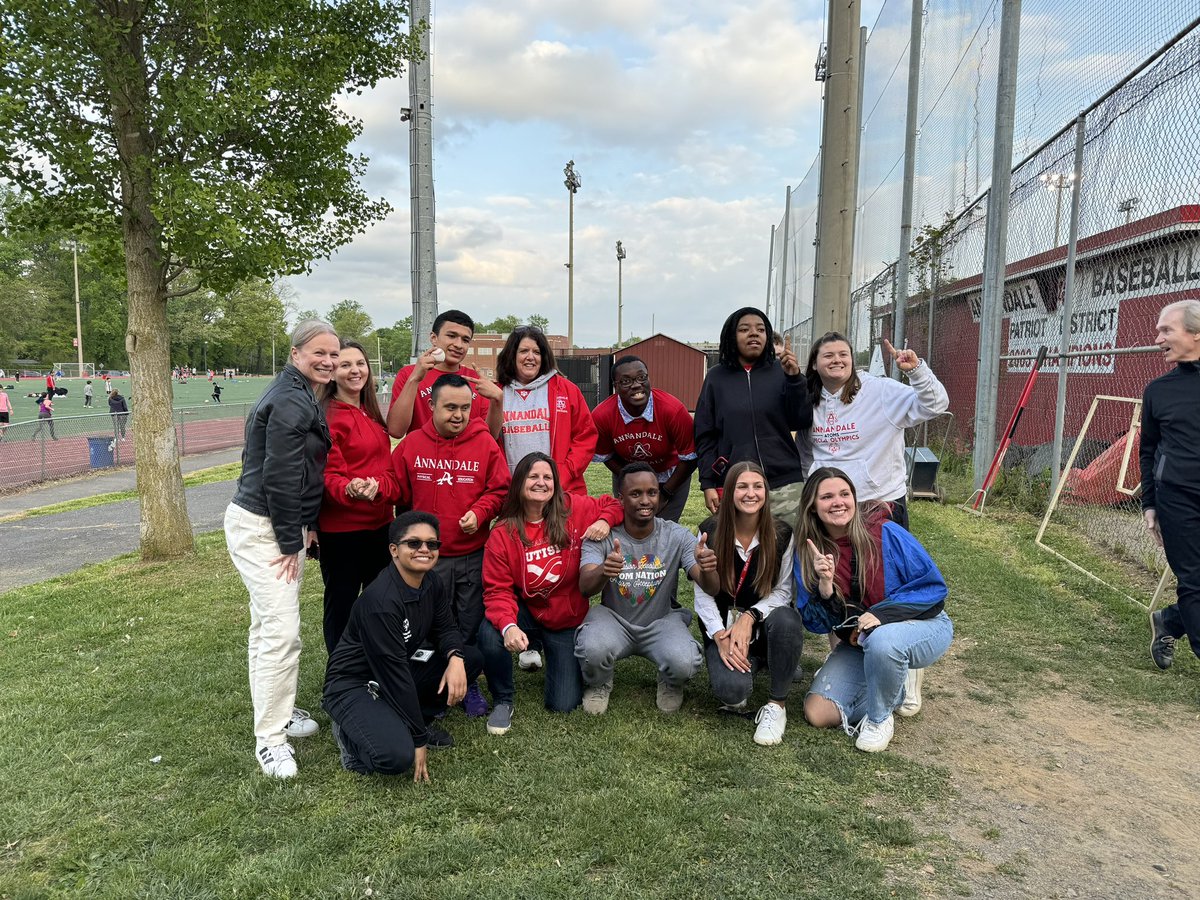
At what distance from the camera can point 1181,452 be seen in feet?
12.4

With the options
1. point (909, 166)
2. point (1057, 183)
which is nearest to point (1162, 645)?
point (1057, 183)

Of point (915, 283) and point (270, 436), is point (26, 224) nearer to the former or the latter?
point (270, 436)

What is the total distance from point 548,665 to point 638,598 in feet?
1.83

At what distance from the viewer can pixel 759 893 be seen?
232 cm

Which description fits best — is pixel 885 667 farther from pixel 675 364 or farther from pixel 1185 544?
pixel 675 364

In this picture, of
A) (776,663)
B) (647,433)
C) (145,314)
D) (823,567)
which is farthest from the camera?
(145,314)

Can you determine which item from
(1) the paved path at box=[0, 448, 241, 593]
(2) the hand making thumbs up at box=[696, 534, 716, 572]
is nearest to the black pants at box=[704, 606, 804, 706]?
(2) the hand making thumbs up at box=[696, 534, 716, 572]

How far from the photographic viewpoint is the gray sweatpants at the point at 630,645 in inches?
142

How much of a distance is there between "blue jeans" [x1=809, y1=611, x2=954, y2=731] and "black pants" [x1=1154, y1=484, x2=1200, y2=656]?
1.35m

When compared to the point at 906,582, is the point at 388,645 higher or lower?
lower

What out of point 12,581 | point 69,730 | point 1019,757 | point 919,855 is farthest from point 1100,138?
point 12,581

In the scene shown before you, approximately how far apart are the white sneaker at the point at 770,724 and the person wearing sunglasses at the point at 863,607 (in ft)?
0.62

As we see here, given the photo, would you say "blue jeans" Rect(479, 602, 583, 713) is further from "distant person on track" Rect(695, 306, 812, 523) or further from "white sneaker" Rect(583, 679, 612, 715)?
"distant person on track" Rect(695, 306, 812, 523)

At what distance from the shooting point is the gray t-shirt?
3.79m
